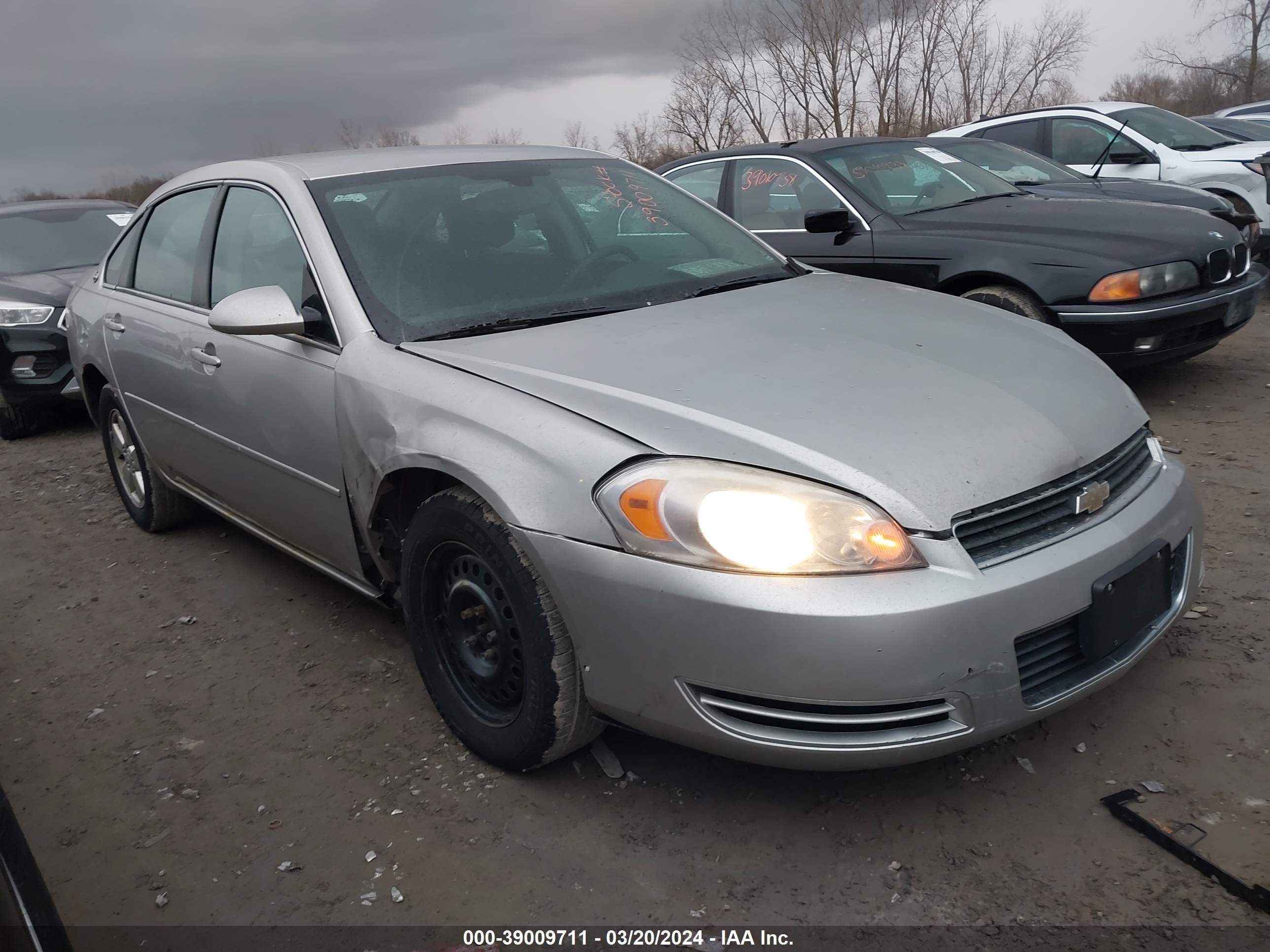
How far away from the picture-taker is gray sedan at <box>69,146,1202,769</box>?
6.66 feet

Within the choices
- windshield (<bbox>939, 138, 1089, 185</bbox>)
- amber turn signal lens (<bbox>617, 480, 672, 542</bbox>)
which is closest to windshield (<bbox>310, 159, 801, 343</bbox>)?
amber turn signal lens (<bbox>617, 480, 672, 542</bbox>)

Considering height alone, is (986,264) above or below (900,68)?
below

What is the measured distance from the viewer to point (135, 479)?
4742mm

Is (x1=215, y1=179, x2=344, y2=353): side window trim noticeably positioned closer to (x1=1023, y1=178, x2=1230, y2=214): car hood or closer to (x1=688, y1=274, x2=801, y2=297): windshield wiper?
(x1=688, y1=274, x2=801, y2=297): windshield wiper

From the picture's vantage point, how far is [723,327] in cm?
279

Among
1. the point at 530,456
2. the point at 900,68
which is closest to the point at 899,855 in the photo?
the point at 530,456

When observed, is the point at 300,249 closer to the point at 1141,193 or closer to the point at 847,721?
the point at 847,721

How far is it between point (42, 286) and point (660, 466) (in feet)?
22.8

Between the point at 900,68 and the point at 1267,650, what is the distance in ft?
79.2

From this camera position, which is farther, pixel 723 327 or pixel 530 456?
pixel 723 327

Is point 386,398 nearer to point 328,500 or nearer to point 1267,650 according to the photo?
point 328,500

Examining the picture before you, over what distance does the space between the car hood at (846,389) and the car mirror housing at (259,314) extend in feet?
1.43

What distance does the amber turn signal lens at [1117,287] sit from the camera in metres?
4.86

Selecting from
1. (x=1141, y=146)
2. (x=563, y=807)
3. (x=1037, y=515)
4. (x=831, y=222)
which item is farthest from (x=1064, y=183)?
(x=563, y=807)
